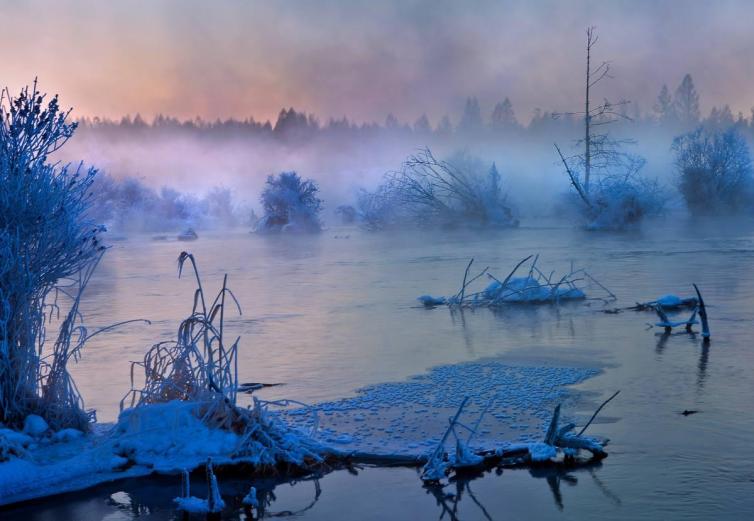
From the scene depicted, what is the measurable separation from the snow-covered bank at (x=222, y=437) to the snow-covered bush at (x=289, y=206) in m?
43.1

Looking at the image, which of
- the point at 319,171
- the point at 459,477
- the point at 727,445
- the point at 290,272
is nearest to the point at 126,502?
the point at 459,477

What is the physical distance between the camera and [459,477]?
700 cm

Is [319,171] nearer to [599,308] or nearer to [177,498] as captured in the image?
[599,308]

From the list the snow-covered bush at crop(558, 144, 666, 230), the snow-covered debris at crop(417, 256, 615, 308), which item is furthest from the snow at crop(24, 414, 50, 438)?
the snow-covered bush at crop(558, 144, 666, 230)

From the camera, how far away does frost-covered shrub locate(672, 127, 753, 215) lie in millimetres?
53125

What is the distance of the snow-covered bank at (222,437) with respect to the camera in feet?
23.1

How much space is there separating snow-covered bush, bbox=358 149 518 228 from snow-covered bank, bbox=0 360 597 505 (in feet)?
125

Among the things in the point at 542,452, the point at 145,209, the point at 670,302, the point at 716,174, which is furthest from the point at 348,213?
the point at 542,452

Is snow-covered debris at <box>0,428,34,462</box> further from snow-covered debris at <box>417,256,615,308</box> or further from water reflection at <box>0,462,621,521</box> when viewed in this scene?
snow-covered debris at <box>417,256,615,308</box>

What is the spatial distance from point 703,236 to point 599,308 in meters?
22.3

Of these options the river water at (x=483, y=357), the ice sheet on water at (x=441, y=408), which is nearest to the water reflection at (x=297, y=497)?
the river water at (x=483, y=357)

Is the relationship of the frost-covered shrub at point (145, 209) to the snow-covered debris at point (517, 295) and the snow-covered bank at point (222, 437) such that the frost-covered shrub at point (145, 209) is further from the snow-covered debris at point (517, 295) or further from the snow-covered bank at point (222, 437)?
the snow-covered bank at point (222, 437)

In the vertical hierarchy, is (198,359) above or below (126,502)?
above

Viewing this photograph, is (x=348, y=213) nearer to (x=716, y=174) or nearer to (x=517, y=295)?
(x=716, y=174)
